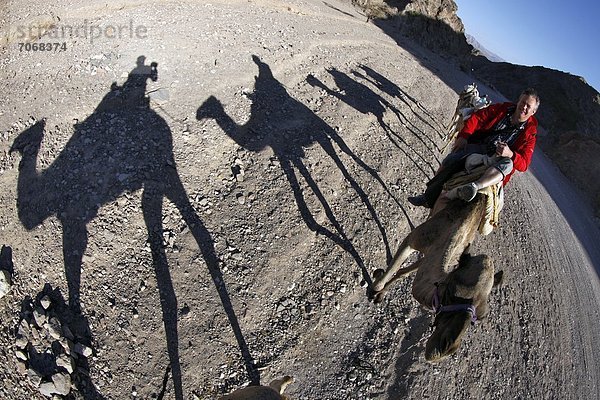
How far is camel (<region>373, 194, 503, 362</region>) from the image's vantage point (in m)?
2.97

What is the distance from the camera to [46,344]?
4.62 meters

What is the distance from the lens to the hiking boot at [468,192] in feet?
14.1

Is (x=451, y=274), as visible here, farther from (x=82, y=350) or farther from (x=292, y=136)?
(x=292, y=136)

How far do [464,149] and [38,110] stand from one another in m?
7.36

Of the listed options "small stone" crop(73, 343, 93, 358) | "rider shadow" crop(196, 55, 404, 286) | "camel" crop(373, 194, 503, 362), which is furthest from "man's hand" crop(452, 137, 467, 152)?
"small stone" crop(73, 343, 93, 358)

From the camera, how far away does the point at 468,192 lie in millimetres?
4340

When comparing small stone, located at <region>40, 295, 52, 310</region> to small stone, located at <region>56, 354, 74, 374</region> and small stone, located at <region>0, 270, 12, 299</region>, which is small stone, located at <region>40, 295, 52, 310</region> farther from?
small stone, located at <region>56, 354, 74, 374</region>

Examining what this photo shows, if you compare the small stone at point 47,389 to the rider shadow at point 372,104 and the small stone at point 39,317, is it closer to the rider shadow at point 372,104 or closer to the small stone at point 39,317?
the small stone at point 39,317

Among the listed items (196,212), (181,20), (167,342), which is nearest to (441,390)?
(167,342)

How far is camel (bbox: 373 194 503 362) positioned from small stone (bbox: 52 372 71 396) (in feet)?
12.8

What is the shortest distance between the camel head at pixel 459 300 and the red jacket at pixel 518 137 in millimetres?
1803

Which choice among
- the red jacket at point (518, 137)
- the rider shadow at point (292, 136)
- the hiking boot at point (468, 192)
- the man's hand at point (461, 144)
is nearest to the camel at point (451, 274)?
the hiking boot at point (468, 192)

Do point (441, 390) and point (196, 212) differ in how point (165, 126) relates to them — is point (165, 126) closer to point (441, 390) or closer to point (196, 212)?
point (196, 212)

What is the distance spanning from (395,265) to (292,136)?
3.89m
